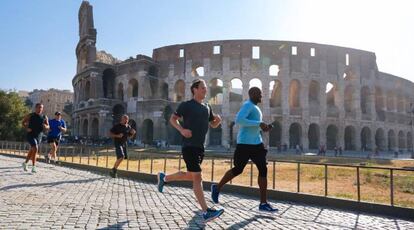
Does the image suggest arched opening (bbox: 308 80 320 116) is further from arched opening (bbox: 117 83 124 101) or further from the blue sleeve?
the blue sleeve

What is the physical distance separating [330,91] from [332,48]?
20.8ft

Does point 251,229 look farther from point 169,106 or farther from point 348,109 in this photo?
point 348,109

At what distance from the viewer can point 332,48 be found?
3972 cm

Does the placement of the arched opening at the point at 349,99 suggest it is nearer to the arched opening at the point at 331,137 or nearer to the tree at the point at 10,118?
the arched opening at the point at 331,137

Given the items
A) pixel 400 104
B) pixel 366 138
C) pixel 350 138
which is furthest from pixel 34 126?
pixel 400 104

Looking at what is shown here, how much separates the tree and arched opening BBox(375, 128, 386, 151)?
40.8m

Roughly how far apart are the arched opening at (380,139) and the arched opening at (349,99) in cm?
495

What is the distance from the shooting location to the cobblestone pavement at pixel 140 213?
423 centimetres

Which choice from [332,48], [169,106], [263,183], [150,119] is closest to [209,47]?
[169,106]

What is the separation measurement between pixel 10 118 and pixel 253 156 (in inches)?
1569

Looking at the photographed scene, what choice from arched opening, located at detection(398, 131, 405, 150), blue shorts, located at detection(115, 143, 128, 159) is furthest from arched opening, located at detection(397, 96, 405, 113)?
blue shorts, located at detection(115, 143, 128, 159)

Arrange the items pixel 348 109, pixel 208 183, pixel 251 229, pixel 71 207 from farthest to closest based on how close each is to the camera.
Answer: pixel 348 109
pixel 208 183
pixel 71 207
pixel 251 229

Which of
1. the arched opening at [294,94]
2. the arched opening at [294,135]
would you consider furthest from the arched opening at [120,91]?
the arched opening at [294,135]

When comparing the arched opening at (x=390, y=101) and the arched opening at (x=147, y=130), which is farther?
the arched opening at (x=390, y=101)
